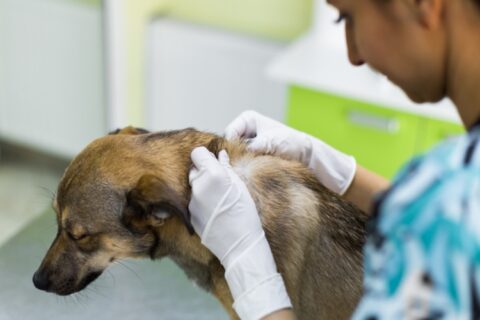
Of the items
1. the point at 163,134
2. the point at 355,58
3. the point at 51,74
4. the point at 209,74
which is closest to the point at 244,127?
the point at 163,134

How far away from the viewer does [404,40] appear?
0.72 m

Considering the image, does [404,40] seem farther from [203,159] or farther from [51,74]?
[51,74]

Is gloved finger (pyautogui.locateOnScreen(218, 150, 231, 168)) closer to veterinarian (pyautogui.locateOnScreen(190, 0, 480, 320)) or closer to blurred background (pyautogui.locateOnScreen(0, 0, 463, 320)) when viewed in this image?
veterinarian (pyautogui.locateOnScreen(190, 0, 480, 320))

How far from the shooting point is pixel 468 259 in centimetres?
64

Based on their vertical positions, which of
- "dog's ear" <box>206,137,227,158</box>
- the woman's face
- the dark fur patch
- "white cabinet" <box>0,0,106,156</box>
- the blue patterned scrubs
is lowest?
"white cabinet" <box>0,0,106,156</box>

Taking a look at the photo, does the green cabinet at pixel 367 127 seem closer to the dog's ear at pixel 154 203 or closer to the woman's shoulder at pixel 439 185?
the dog's ear at pixel 154 203

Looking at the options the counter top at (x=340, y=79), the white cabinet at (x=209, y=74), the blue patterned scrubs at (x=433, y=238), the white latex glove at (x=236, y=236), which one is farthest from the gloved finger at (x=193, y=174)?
the white cabinet at (x=209, y=74)

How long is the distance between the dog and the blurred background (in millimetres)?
884

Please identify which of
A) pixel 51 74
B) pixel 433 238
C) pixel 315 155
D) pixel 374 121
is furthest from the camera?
pixel 51 74

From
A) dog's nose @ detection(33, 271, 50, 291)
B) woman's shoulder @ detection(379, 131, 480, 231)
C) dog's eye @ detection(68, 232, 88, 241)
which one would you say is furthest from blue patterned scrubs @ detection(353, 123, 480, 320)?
dog's nose @ detection(33, 271, 50, 291)

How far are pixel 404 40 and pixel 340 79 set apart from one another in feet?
4.63

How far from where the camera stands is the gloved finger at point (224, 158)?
1207 mm

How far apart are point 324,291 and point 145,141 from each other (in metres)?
0.38

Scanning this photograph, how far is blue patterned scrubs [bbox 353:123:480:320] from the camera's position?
644mm
